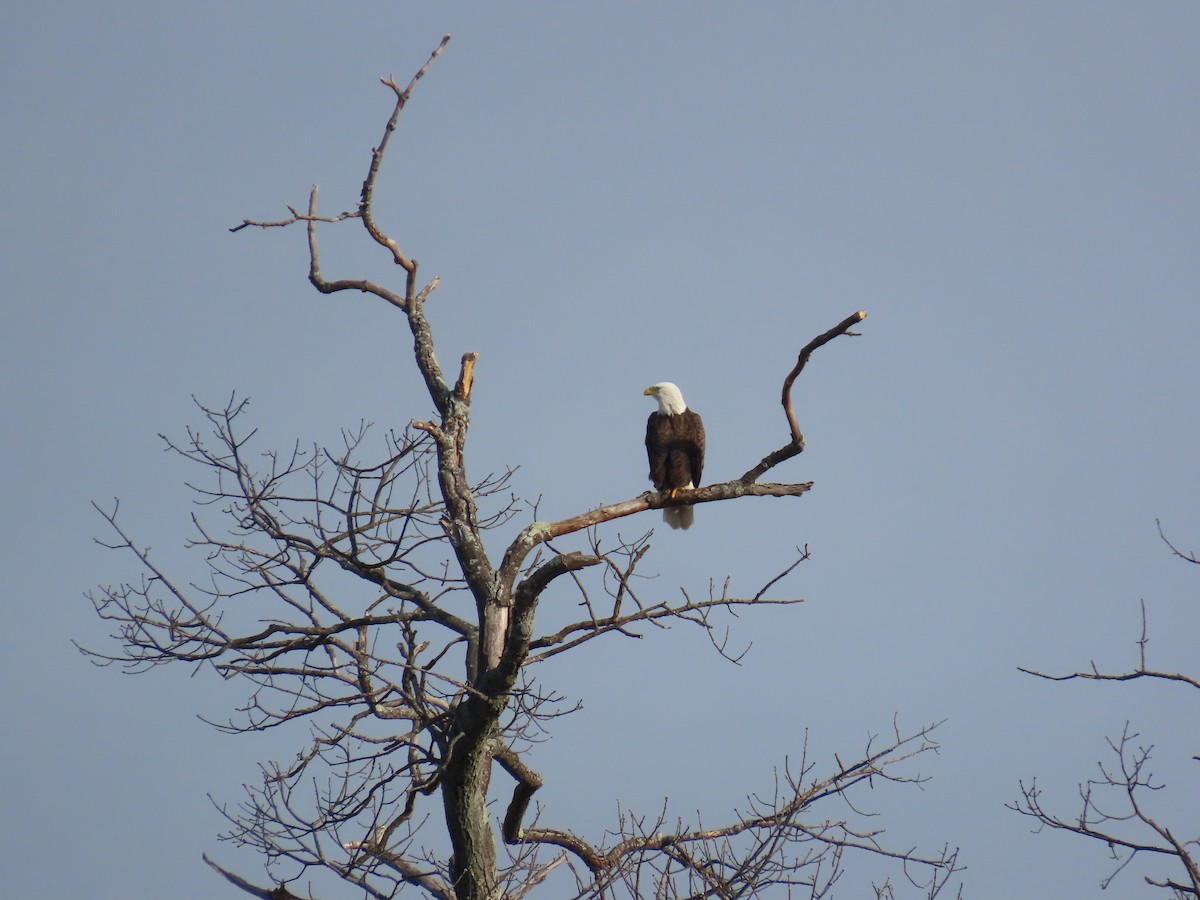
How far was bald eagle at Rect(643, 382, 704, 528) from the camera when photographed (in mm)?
8266

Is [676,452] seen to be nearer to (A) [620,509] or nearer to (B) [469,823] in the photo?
(A) [620,509]

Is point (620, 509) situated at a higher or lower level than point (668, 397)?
lower

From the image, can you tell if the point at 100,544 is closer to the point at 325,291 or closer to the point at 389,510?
the point at 389,510

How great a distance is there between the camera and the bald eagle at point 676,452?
325 inches

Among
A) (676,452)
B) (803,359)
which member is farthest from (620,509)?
(676,452)

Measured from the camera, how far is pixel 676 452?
27.2 ft

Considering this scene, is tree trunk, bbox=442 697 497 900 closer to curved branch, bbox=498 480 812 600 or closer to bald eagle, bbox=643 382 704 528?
curved branch, bbox=498 480 812 600

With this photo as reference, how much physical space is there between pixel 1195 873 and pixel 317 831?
3.49 meters

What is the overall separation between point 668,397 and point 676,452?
0.59 metres

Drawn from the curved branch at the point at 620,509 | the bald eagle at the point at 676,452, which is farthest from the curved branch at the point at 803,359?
the bald eagle at the point at 676,452

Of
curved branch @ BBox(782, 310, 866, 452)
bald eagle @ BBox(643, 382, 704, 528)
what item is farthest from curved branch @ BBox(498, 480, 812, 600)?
bald eagle @ BBox(643, 382, 704, 528)

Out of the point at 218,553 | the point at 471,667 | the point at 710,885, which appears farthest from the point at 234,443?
the point at 710,885

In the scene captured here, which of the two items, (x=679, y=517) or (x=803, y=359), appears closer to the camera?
(x=803, y=359)

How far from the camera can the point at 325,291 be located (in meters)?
6.55
